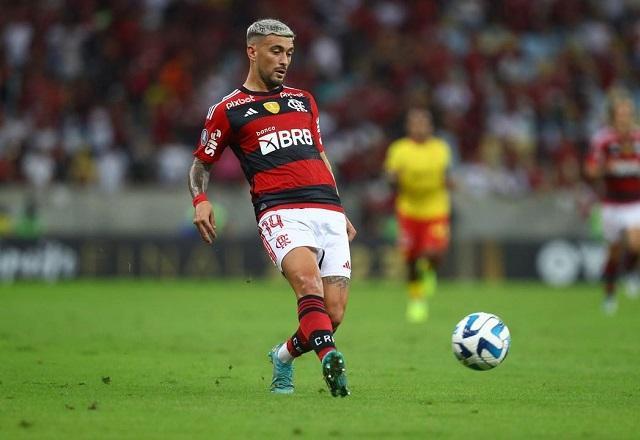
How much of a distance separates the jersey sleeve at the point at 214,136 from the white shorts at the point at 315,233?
0.57 meters

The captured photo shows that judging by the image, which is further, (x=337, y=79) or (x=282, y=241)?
(x=337, y=79)

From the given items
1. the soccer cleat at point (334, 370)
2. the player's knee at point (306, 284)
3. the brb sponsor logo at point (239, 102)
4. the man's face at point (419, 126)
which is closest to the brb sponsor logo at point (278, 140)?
the brb sponsor logo at point (239, 102)

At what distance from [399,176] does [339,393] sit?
32.5ft

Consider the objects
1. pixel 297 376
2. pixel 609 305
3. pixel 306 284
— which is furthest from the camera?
pixel 609 305

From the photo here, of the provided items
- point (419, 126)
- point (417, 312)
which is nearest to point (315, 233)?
point (417, 312)

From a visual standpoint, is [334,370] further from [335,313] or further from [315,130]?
[315,130]

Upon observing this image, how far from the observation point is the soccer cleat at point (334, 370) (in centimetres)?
754

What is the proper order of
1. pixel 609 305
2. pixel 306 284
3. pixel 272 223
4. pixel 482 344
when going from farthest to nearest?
pixel 609 305 → pixel 482 344 → pixel 272 223 → pixel 306 284

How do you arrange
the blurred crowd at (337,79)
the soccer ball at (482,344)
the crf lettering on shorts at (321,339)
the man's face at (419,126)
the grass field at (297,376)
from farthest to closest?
the blurred crowd at (337,79) < the man's face at (419,126) < the soccer ball at (482,344) < the crf lettering on shorts at (321,339) < the grass field at (297,376)

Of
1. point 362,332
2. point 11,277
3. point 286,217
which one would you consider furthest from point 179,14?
point 286,217

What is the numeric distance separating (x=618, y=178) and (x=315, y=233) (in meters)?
9.93

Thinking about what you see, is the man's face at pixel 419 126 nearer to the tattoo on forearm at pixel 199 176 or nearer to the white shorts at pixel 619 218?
the white shorts at pixel 619 218

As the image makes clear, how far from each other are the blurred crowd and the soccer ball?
1707 centimetres

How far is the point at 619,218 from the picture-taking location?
17.3 metres
